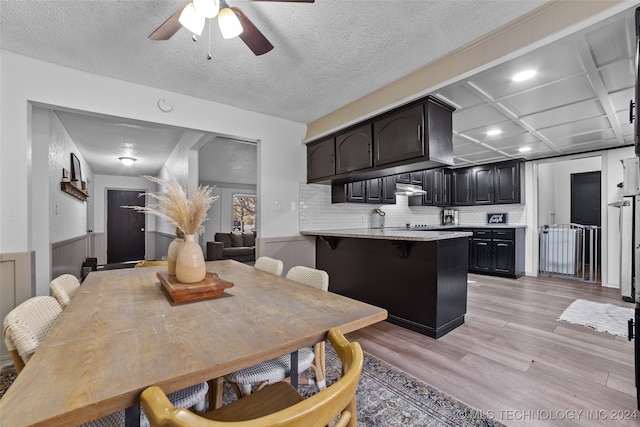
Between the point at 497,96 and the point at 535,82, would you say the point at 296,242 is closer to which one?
the point at 497,96

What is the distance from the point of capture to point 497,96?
2.62 metres

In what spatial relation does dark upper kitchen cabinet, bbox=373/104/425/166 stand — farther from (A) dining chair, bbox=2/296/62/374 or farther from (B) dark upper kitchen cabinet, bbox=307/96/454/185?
(A) dining chair, bbox=2/296/62/374

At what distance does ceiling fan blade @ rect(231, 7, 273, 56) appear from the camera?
5.28ft

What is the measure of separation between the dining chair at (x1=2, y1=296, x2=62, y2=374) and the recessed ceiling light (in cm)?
319

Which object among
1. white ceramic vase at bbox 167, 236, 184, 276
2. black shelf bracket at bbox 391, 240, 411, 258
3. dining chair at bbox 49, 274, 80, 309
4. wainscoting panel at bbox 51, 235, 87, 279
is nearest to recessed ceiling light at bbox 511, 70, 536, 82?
black shelf bracket at bbox 391, 240, 411, 258

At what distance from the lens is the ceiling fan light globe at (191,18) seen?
1470 mm

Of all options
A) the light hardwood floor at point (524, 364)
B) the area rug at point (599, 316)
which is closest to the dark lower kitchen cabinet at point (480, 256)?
the area rug at point (599, 316)

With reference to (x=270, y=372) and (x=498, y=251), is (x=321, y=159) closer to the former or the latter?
(x=270, y=372)

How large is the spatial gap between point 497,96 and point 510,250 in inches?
139

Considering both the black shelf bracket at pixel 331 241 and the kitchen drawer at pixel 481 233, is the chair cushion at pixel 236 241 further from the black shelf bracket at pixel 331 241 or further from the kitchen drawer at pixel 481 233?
the kitchen drawer at pixel 481 233

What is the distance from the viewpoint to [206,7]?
1416 mm

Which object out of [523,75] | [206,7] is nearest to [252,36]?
[206,7]

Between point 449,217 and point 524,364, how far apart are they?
4.68 meters

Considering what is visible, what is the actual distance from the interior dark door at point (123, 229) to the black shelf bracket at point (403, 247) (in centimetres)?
823
